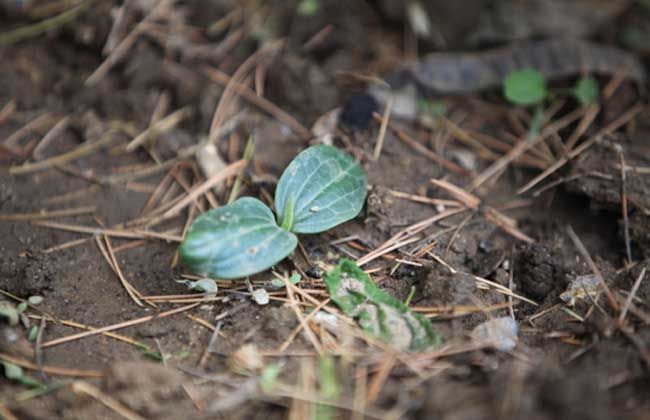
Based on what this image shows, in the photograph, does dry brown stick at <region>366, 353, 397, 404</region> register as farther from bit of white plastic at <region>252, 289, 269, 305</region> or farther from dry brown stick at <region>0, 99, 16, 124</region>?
dry brown stick at <region>0, 99, 16, 124</region>

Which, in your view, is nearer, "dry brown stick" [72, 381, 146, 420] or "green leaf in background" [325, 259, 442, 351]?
"dry brown stick" [72, 381, 146, 420]

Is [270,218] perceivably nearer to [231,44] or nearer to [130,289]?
[130,289]

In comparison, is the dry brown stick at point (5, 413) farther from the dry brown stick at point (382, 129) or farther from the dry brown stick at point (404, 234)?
the dry brown stick at point (382, 129)

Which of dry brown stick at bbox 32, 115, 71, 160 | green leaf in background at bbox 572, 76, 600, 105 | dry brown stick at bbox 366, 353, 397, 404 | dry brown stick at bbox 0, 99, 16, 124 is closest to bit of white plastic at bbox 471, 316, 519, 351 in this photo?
dry brown stick at bbox 366, 353, 397, 404

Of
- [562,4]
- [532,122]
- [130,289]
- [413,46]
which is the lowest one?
[130,289]

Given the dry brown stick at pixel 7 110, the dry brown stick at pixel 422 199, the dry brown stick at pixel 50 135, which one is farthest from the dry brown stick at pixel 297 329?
the dry brown stick at pixel 7 110

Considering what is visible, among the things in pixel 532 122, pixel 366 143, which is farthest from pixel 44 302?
pixel 532 122

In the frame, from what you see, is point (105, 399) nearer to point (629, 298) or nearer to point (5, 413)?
point (5, 413)
